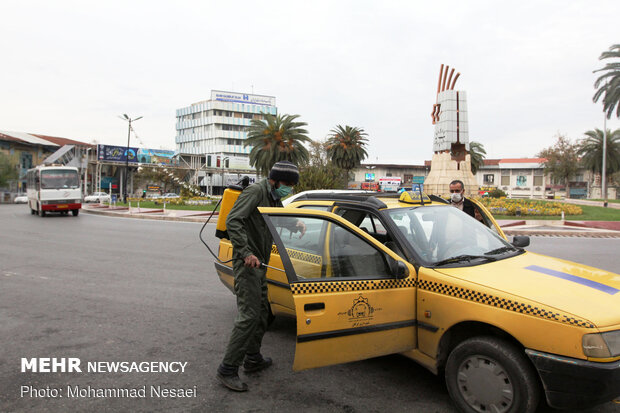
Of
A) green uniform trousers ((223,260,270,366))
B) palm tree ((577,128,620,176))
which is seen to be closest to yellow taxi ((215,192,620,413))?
green uniform trousers ((223,260,270,366))

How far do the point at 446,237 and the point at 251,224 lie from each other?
1.64m

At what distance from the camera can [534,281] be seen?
9.52 ft

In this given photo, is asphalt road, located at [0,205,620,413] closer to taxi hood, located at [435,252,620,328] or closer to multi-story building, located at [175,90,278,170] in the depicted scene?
taxi hood, located at [435,252,620,328]

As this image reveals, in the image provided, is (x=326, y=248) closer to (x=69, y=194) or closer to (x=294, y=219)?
(x=294, y=219)

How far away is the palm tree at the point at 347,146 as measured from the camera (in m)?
52.3

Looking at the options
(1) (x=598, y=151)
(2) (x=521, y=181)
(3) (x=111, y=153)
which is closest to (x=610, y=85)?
(1) (x=598, y=151)

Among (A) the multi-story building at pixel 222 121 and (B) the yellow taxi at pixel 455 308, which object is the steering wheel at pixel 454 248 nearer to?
(B) the yellow taxi at pixel 455 308

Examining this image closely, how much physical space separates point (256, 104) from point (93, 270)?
3340 inches

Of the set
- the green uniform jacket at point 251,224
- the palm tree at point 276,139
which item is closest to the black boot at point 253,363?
the green uniform jacket at point 251,224

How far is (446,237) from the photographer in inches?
142

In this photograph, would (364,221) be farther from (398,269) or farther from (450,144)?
(450,144)

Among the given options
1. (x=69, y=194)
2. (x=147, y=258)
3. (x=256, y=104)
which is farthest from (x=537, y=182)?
(x=147, y=258)
